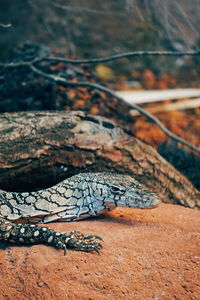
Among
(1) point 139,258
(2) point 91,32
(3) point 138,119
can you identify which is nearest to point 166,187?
(1) point 139,258

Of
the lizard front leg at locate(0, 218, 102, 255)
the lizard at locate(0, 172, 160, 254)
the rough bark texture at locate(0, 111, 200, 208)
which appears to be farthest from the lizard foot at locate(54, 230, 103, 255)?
the rough bark texture at locate(0, 111, 200, 208)

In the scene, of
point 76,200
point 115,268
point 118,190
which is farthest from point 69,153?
point 115,268

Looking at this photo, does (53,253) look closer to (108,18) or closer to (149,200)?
(149,200)

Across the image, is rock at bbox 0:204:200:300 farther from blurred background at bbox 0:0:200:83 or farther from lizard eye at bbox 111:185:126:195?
blurred background at bbox 0:0:200:83

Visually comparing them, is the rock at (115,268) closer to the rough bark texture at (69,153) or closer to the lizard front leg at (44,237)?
the lizard front leg at (44,237)

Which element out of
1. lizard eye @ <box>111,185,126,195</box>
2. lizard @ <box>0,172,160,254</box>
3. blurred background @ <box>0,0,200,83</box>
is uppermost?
lizard eye @ <box>111,185,126,195</box>

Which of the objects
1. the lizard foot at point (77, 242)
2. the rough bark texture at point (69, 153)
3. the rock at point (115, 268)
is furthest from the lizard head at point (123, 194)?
the rough bark texture at point (69, 153)
